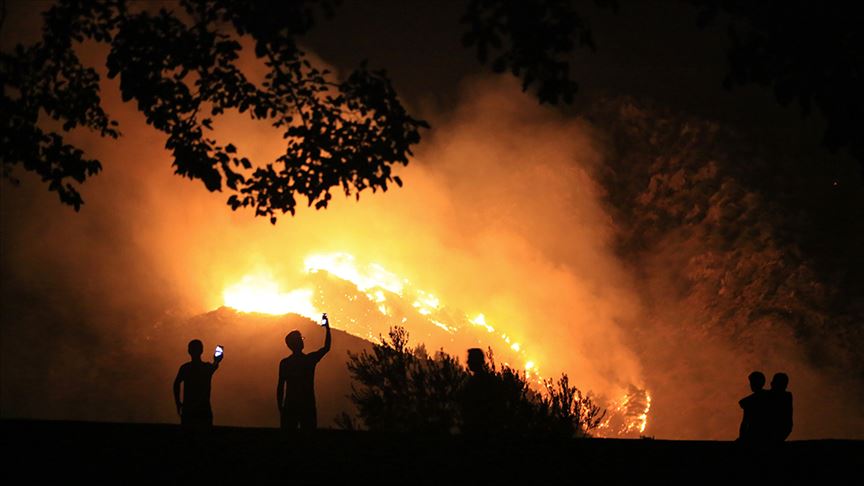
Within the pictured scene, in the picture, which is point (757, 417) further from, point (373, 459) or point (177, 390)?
point (177, 390)

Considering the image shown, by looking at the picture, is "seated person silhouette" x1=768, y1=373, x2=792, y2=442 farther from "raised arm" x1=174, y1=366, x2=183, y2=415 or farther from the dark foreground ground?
"raised arm" x1=174, y1=366, x2=183, y2=415

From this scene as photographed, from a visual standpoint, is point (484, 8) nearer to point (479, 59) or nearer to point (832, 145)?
point (479, 59)

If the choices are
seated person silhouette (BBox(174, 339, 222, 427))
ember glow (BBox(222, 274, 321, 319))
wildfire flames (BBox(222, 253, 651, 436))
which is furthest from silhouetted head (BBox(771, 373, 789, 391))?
ember glow (BBox(222, 274, 321, 319))

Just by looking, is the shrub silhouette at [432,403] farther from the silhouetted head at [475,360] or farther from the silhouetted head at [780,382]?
the silhouetted head at [780,382]

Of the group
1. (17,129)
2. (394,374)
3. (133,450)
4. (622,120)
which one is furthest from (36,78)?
(622,120)

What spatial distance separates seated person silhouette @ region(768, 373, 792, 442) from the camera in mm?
10961

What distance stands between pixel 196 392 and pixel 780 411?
802 cm

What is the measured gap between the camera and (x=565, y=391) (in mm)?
20219

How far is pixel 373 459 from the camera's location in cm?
1017

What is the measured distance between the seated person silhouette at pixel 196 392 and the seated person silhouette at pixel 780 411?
7605 mm

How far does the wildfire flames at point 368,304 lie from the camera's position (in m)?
56.0

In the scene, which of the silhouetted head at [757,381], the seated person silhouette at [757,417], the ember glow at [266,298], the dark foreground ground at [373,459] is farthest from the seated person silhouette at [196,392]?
the ember glow at [266,298]

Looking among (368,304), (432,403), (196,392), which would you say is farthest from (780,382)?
(368,304)

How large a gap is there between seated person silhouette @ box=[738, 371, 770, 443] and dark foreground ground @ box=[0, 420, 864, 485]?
0.27m
